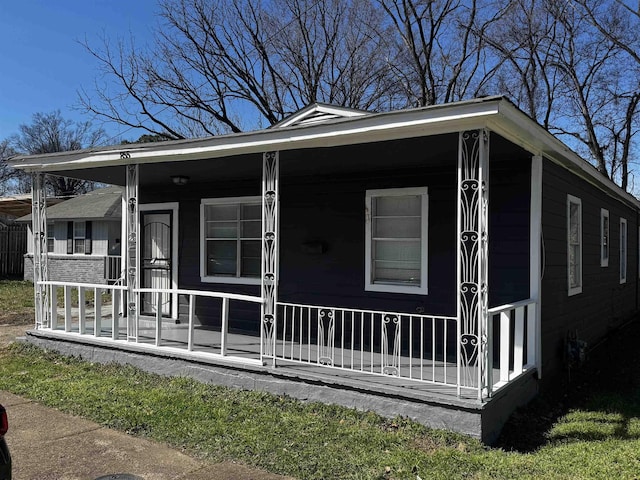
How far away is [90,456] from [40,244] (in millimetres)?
4551

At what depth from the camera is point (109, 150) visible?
672 centimetres

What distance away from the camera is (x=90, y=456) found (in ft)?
13.2

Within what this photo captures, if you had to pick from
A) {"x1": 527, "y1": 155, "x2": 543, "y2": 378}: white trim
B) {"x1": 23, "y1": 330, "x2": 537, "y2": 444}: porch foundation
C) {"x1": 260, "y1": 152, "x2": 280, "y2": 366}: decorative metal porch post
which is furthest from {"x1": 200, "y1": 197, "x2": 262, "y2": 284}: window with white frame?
{"x1": 527, "y1": 155, "x2": 543, "y2": 378}: white trim

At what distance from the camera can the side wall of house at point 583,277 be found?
237 inches

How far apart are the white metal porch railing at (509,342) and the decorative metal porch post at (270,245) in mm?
2180

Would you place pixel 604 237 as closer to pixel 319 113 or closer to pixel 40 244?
pixel 319 113

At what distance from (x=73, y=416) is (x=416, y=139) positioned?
4.25m

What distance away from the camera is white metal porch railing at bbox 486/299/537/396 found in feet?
14.5

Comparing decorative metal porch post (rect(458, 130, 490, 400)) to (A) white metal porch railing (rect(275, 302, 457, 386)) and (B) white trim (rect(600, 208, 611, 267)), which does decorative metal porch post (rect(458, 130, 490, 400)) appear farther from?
(B) white trim (rect(600, 208, 611, 267))

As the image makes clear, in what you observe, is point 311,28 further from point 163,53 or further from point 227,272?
point 227,272

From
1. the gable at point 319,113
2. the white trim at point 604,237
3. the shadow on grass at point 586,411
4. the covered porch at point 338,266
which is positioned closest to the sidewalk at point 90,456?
the covered porch at point 338,266

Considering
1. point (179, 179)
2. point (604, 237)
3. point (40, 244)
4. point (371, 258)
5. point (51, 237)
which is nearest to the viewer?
point (371, 258)

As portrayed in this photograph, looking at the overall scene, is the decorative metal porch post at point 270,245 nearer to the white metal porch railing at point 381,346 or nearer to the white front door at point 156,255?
the white metal porch railing at point 381,346

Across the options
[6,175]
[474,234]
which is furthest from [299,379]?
[6,175]
